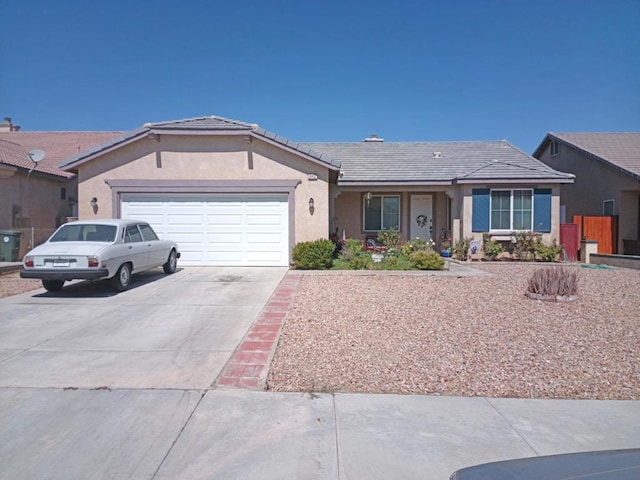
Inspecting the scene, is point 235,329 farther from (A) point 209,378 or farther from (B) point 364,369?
(B) point 364,369

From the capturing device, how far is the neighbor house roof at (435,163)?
1662 centimetres

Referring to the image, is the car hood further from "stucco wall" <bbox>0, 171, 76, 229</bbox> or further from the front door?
the front door

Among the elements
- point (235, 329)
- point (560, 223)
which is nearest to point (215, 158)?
point (235, 329)

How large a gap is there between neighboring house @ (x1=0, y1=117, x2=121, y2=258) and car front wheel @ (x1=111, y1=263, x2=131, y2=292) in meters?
7.28

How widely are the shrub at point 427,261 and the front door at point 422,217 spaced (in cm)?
601

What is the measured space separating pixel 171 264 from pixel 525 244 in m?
11.9

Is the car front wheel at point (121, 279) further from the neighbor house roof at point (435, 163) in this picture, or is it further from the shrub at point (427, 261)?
the neighbor house roof at point (435, 163)

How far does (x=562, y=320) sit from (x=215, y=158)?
34.4 feet

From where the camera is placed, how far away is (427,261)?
1293 cm

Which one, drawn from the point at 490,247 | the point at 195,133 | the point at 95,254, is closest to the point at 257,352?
the point at 95,254

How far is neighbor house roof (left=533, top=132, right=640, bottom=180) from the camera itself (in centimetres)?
1811

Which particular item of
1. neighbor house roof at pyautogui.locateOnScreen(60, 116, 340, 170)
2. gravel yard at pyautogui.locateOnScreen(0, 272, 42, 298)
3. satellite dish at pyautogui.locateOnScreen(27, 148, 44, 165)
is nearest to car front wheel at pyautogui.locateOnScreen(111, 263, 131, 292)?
gravel yard at pyautogui.locateOnScreen(0, 272, 42, 298)

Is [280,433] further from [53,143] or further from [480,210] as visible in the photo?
[53,143]

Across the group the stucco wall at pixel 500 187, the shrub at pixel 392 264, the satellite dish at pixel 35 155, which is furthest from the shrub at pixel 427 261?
the satellite dish at pixel 35 155
